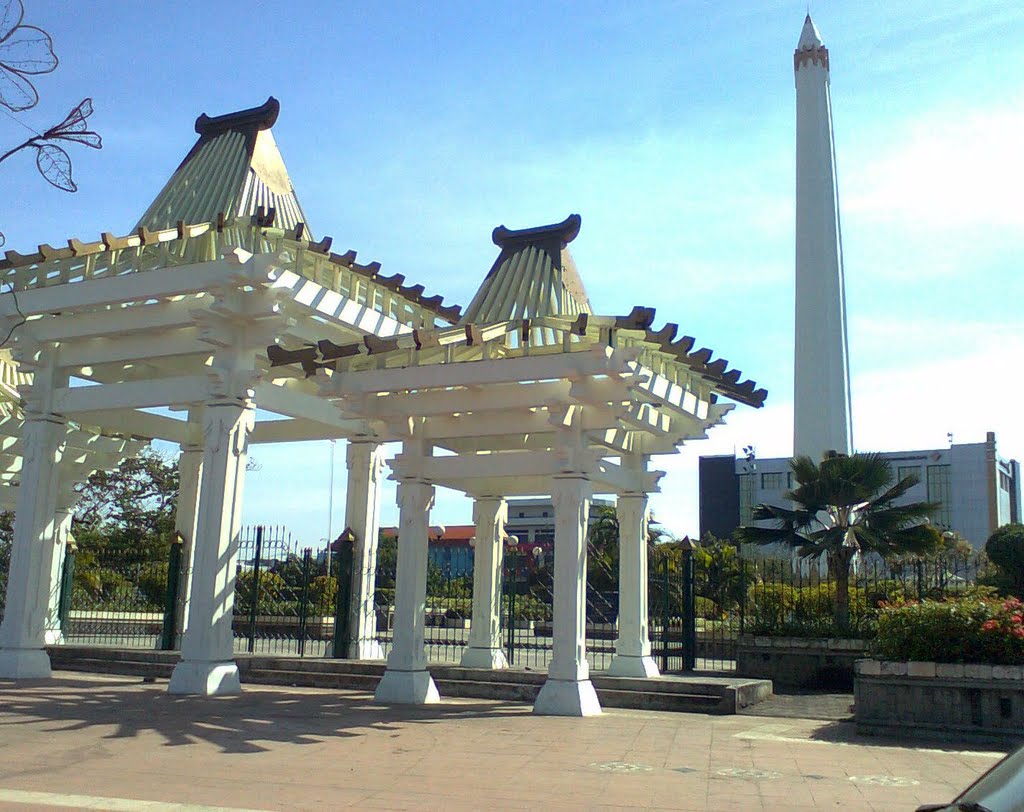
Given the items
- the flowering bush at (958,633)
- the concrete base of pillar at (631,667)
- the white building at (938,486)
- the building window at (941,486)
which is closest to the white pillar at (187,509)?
the concrete base of pillar at (631,667)

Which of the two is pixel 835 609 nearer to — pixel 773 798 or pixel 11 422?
pixel 773 798

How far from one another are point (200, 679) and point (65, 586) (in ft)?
29.1

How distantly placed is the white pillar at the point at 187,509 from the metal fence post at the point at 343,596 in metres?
2.88

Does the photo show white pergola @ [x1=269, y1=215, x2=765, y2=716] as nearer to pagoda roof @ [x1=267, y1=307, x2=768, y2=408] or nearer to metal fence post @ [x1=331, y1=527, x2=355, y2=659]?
pagoda roof @ [x1=267, y1=307, x2=768, y2=408]

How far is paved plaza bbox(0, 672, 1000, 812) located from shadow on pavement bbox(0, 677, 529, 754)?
4cm

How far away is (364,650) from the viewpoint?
1878cm

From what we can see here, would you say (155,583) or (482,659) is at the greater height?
(155,583)

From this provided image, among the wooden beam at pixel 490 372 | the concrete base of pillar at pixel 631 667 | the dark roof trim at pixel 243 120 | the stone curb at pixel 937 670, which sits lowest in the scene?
the concrete base of pillar at pixel 631 667

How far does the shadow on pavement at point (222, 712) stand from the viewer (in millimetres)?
10758

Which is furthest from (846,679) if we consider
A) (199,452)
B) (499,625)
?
(199,452)

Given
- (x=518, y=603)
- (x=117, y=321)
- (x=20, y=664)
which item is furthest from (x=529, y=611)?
(x=117, y=321)

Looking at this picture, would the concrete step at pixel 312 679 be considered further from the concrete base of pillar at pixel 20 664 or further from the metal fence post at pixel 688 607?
the metal fence post at pixel 688 607

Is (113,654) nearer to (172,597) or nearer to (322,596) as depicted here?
(172,597)

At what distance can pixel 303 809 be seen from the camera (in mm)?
7141
